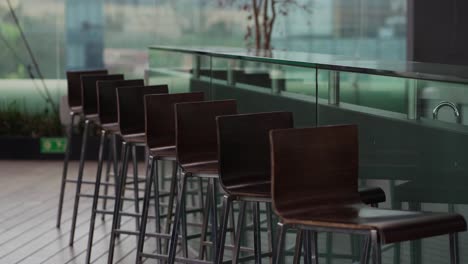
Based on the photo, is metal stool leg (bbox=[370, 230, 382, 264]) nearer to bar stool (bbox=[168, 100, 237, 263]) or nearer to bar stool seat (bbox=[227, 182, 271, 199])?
bar stool seat (bbox=[227, 182, 271, 199])

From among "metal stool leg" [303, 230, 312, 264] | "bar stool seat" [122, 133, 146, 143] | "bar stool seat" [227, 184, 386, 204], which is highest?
"bar stool seat" [227, 184, 386, 204]

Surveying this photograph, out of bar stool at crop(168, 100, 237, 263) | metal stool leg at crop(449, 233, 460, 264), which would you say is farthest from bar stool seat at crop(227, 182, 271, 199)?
metal stool leg at crop(449, 233, 460, 264)

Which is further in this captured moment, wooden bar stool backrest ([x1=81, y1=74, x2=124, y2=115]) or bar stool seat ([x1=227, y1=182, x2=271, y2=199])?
wooden bar stool backrest ([x1=81, y1=74, x2=124, y2=115])

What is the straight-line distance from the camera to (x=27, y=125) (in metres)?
10.2

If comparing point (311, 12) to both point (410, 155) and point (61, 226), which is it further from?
point (410, 155)

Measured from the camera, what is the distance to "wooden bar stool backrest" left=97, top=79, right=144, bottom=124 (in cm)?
589

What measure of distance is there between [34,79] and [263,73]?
Answer: 213 inches

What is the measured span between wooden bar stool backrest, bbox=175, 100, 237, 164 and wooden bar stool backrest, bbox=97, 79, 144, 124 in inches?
66.5

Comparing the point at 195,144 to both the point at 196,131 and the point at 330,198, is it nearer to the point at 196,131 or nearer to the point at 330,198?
the point at 196,131

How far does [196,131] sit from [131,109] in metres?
1.16

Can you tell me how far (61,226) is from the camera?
6.96m

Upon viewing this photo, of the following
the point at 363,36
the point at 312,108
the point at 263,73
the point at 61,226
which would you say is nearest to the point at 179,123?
the point at 312,108

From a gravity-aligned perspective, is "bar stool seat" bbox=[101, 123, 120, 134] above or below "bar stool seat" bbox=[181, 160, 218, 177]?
below

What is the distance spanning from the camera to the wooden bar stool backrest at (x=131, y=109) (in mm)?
5328
